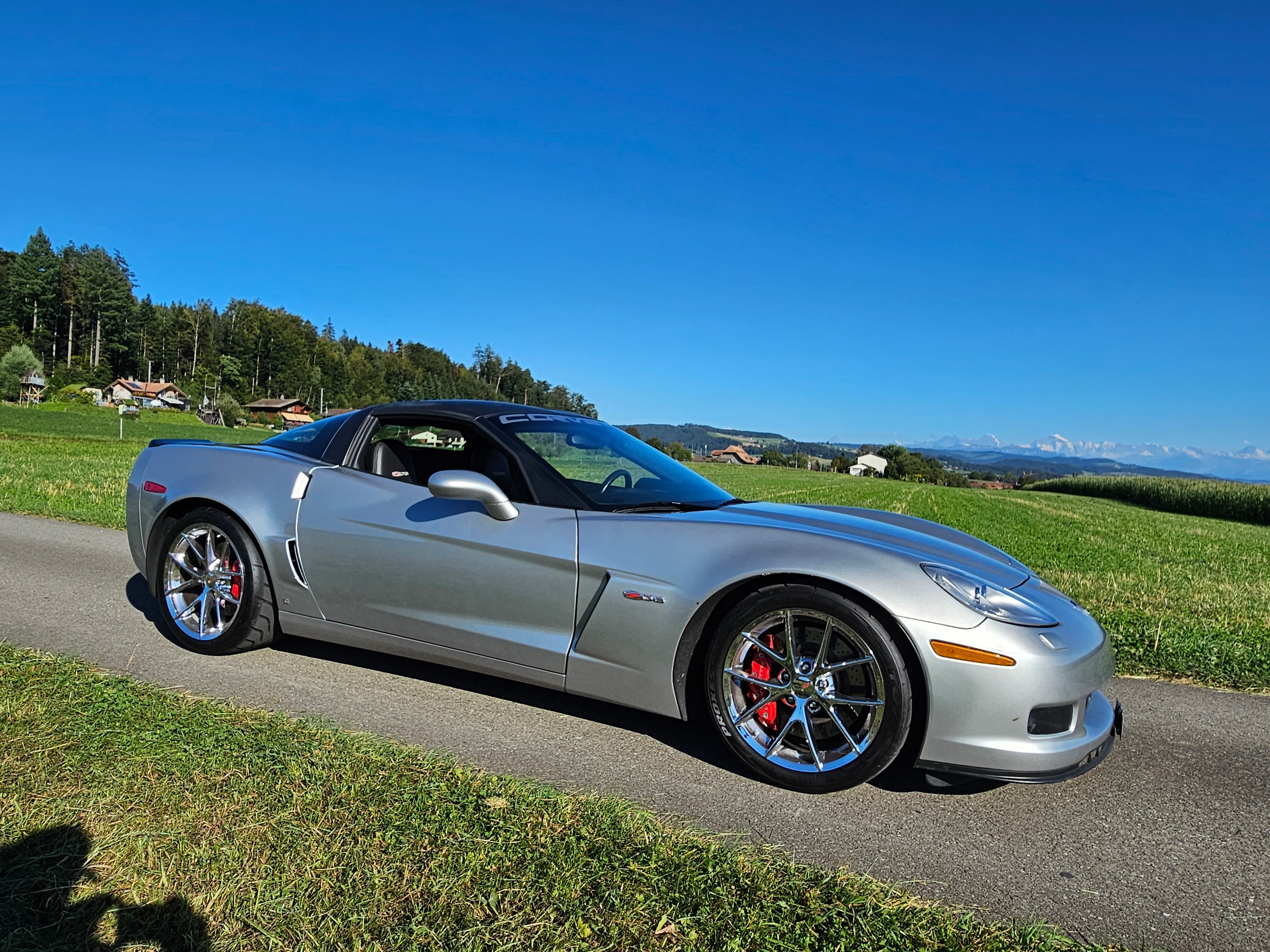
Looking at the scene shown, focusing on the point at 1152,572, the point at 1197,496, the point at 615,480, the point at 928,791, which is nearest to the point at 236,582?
the point at 615,480

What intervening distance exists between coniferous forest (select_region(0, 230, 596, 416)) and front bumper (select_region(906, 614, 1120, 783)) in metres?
63.5

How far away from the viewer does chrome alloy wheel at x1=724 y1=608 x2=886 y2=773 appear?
110 inches

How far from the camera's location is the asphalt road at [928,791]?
2.27 metres

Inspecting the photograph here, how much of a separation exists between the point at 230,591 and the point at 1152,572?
32.2 ft

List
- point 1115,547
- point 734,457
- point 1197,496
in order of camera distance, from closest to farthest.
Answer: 1. point 1115,547
2. point 1197,496
3. point 734,457

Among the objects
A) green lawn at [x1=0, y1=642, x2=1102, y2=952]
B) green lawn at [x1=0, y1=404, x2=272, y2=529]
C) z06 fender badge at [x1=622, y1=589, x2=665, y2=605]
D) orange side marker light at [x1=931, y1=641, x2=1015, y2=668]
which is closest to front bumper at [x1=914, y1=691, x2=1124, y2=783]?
orange side marker light at [x1=931, y1=641, x2=1015, y2=668]

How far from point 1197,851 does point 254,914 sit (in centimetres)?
282

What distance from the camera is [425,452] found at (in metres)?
4.14

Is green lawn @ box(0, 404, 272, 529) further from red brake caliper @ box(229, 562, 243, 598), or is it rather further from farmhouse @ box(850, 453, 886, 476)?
farmhouse @ box(850, 453, 886, 476)

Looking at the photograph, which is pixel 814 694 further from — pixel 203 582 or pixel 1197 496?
pixel 1197 496

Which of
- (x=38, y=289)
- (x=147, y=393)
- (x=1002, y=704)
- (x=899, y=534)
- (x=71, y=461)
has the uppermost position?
(x=38, y=289)

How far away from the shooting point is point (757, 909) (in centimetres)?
206

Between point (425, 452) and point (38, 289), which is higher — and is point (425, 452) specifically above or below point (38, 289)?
below

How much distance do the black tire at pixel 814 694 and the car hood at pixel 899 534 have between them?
0.37m
